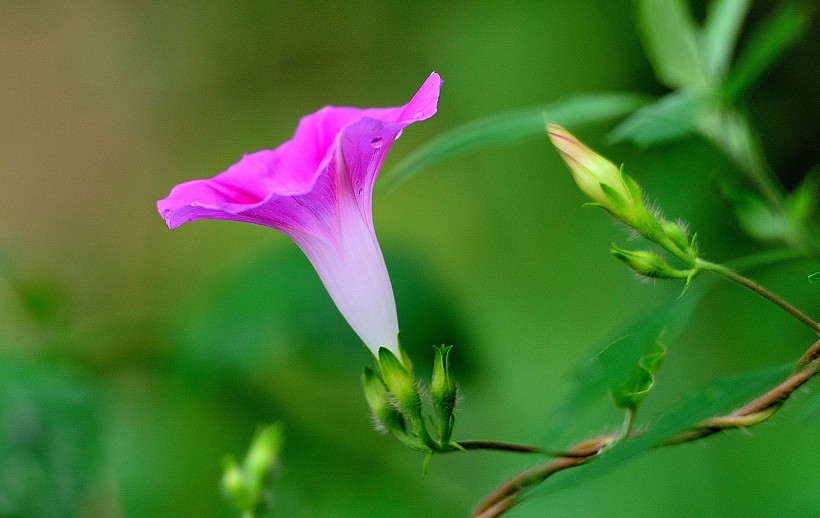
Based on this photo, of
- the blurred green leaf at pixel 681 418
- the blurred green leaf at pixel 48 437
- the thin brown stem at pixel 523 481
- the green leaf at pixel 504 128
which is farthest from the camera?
the blurred green leaf at pixel 48 437

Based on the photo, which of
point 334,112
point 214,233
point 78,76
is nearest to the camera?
point 334,112

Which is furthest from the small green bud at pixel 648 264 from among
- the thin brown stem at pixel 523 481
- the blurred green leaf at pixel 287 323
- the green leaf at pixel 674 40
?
the blurred green leaf at pixel 287 323

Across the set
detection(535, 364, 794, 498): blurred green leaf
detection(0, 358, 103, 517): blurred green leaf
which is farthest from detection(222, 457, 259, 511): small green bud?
detection(0, 358, 103, 517): blurred green leaf

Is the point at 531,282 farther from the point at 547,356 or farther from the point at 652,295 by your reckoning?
the point at 652,295

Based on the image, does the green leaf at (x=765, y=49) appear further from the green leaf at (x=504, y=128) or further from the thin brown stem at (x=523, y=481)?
the thin brown stem at (x=523, y=481)

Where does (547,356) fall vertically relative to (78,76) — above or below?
below

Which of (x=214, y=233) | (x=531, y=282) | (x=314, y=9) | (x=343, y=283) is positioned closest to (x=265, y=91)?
(x=314, y=9)
